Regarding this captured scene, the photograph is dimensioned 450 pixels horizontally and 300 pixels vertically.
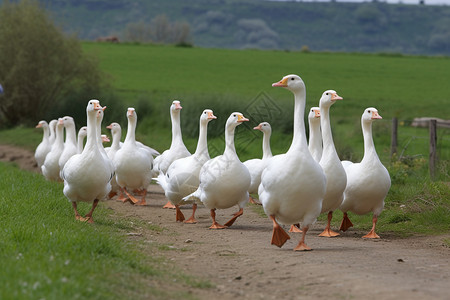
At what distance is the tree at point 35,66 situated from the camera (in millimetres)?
35844

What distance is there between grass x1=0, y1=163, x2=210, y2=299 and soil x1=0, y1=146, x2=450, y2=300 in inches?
15.2

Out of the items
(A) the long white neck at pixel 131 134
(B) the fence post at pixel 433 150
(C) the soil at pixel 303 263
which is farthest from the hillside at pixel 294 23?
(C) the soil at pixel 303 263

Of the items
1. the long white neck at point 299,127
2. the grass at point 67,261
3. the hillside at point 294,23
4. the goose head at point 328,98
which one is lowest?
the grass at point 67,261

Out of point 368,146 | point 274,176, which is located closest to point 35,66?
point 368,146

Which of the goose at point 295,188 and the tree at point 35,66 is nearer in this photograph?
the goose at point 295,188

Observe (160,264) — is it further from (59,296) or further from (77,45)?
(77,45)

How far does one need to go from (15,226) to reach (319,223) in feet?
19.4

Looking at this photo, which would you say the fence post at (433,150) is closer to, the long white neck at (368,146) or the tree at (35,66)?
the long white neck at (368,146)

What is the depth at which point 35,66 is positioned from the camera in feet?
119

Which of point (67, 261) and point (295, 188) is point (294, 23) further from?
point (67, 261)

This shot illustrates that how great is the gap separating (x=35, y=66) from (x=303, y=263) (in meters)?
30.2

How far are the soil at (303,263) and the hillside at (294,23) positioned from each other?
13735 cm

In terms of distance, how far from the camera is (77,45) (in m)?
37.5

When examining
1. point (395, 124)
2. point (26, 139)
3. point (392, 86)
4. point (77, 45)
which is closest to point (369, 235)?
point (395, 124)
